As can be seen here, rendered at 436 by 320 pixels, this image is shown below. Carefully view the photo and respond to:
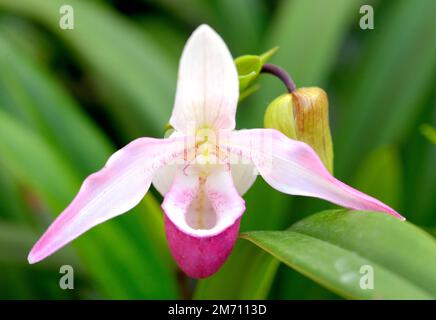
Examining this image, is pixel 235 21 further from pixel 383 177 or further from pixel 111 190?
pixel 111 190

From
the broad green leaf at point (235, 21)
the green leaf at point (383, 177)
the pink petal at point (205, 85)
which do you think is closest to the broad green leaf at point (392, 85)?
the green leaf at point (383, 177)

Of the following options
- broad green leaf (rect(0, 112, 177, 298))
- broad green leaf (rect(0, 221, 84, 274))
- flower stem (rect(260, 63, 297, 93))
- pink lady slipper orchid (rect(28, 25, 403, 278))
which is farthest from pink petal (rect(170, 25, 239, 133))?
broad green leaf (rect(0, 221, 84, 274))

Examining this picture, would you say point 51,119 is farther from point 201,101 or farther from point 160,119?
point 201,101

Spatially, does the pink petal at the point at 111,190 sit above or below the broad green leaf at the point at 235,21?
below

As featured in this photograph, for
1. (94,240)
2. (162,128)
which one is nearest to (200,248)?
(94,240)

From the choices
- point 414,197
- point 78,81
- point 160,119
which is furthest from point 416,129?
point 78,81

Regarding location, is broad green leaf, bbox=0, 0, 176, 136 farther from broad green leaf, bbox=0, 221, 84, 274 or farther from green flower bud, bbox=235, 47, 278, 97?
green flower bud, bbox=235, 47, 278, 97

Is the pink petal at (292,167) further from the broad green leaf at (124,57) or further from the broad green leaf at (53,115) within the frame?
the broad green leaf at (124,57)
